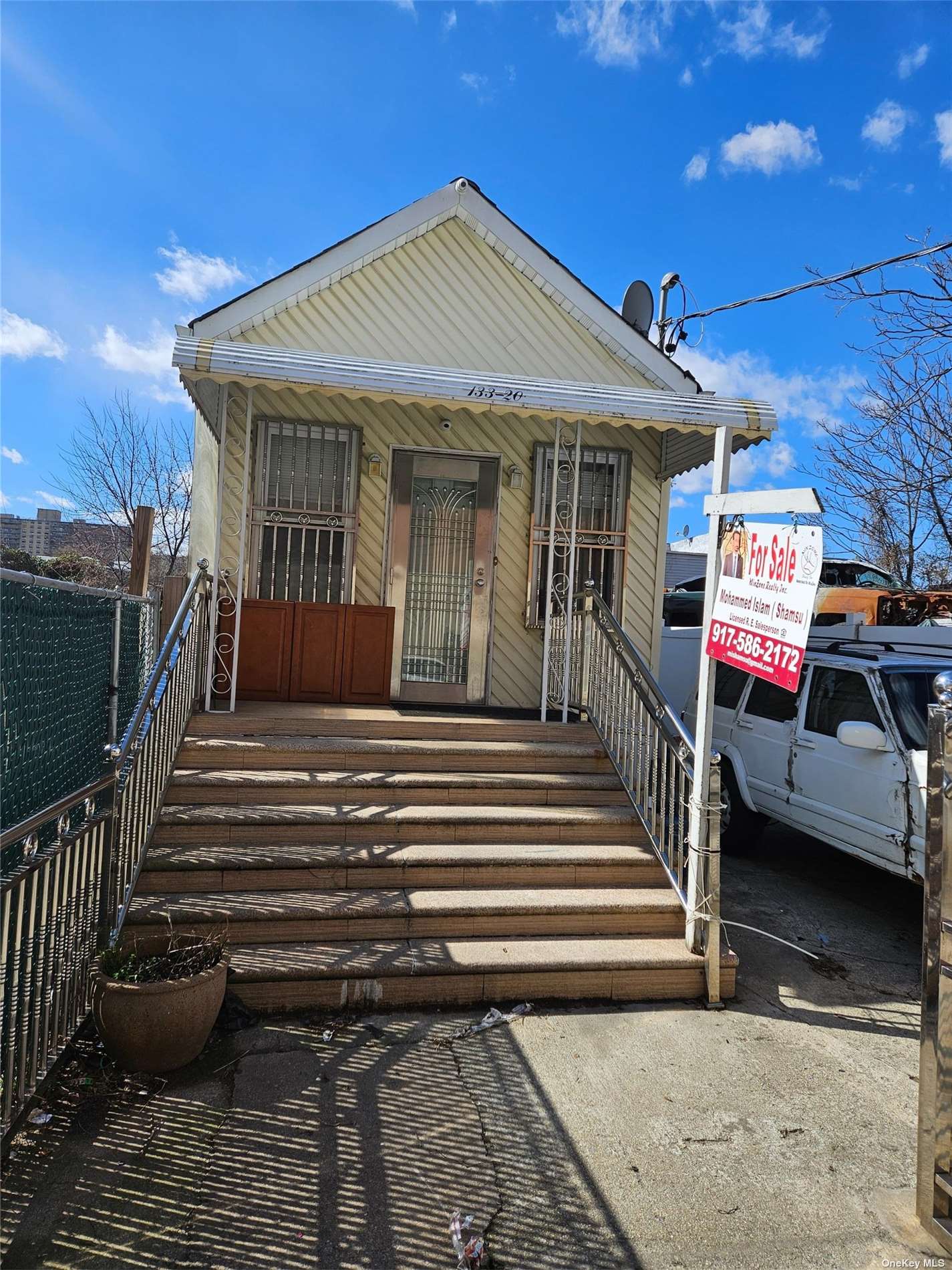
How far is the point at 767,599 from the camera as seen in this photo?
155 inches

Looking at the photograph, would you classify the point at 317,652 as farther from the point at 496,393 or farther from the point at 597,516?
the point at 597,516

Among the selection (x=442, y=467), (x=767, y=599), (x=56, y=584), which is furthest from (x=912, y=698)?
(x=56, y=584)

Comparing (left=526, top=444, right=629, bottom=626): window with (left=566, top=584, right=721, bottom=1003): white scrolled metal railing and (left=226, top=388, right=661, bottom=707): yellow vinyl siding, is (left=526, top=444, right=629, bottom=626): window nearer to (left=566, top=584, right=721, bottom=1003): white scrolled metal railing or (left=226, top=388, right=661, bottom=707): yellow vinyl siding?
(left=226, top=388, right=661, bottom=707): yellow vinyl siding

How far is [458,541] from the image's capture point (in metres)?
8.08

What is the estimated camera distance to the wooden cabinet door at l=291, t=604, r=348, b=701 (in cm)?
726

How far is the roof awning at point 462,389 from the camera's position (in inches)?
219

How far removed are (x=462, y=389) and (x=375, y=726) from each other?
266 centimetres

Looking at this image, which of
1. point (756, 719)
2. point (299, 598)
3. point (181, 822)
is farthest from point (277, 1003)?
point (756, 719)

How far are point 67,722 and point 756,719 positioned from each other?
5627 millimetres

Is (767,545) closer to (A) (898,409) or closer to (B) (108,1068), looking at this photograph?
(B) (108,1068)

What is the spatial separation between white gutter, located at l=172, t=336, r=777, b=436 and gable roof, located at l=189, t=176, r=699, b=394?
156 cm

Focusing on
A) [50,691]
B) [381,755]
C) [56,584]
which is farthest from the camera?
[381,755]
